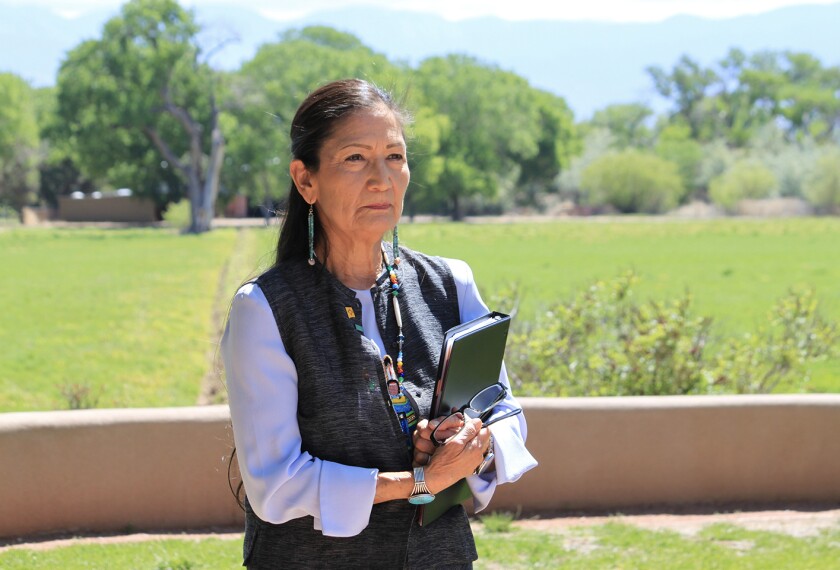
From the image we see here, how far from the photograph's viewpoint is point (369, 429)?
7.11 feet

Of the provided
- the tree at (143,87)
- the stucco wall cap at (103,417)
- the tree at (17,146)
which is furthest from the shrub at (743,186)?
the stucco wall cap at (103,417)

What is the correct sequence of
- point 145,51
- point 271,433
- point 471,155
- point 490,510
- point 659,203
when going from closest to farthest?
point 271,433, point 490,510, point 145,51, point 471,155, point 659,203

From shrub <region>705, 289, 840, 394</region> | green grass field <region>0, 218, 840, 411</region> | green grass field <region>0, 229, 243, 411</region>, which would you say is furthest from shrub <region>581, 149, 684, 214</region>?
shrub <region>705, 289, 840, 394</region>

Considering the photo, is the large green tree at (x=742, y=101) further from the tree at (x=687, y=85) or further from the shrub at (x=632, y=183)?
the shrub at (x=632, y=183)

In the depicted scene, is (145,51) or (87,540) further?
(145,51)

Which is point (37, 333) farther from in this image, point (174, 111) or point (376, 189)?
point (174, 111)

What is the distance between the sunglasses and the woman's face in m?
0.43

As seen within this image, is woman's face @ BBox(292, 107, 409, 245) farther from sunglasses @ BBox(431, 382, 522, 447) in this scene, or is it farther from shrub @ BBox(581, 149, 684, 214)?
shrub @ BBox(581, 149, 684, 214)

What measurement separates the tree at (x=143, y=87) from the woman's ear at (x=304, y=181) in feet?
169

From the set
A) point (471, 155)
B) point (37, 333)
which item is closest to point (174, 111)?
point (471, 155)

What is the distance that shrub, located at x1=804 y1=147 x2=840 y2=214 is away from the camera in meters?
79.6

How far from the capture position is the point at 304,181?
7.57ft

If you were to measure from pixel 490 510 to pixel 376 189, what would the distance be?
3688 millimetres

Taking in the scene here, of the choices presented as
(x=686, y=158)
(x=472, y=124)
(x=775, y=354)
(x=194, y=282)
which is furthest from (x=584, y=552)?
(x=686, y=158)
